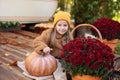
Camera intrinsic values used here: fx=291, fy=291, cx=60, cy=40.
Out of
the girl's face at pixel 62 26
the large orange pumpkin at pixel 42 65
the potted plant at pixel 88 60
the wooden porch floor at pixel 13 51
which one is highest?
the girl's face at pixel 62 26

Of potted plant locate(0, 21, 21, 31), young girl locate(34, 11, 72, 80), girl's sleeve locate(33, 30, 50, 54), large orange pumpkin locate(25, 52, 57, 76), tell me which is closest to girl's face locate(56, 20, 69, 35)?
young girl locate(34, 11, 72, 80)

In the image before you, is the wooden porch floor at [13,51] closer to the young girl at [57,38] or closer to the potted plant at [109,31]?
the young girl at [57,38]

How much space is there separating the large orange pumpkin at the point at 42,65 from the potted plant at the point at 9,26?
3.70 metres

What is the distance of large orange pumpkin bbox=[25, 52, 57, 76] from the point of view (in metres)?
3.40

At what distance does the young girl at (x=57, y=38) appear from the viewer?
11.2 ft

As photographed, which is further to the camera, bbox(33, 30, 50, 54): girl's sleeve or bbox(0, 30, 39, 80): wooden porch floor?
bbox(0, 30, 39, 80): wooden porch floor

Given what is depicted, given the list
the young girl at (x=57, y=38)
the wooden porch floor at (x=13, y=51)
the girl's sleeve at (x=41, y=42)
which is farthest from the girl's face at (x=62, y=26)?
the wooden porch floor at (x=13, y=51)

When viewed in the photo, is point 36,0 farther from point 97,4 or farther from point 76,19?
point 97,4

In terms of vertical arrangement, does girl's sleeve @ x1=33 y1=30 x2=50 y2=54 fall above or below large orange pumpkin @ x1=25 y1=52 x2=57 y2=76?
above

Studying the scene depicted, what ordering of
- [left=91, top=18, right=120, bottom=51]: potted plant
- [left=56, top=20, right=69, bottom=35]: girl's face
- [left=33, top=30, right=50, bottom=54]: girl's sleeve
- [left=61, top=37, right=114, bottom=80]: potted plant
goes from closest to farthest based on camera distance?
[left=61, top=37, right=114, bottom=80]: potted plant
[left=33, top=30, right=50, bottom=54]: girl's sleeve
[left=56, top=20, right=69, bottom=35]: girl's face
[left=91, top=18, right=120, bottom=51]: potted plant

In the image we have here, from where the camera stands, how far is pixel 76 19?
6074 mm

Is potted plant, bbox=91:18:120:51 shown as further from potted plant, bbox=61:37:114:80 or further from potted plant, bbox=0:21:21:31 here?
potted plant, bbox=0:21:21:31

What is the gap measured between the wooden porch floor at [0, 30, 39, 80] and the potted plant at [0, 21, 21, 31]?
0.21 meters

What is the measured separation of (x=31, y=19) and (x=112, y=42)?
3789 mm
